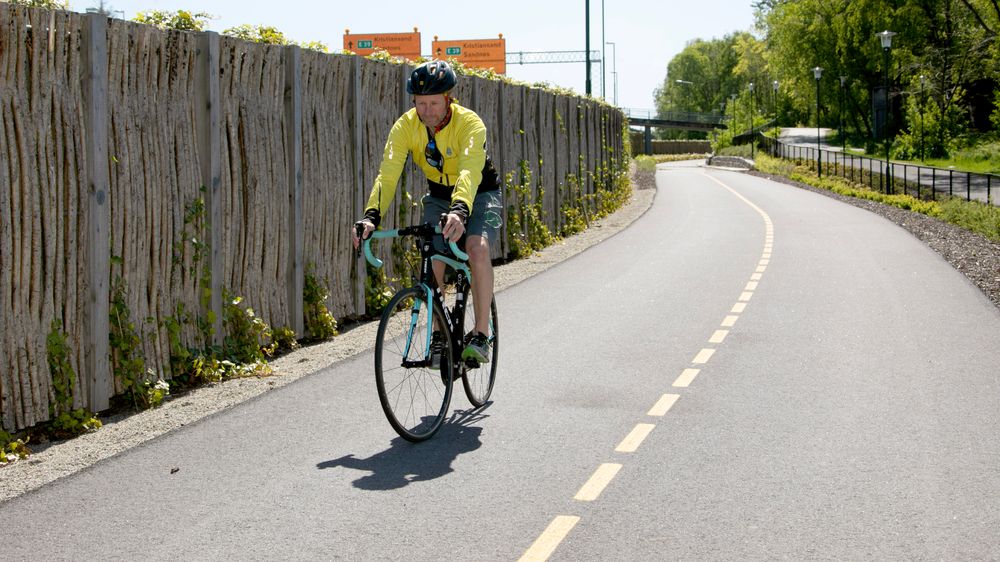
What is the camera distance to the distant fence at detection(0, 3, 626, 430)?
22.3 ft

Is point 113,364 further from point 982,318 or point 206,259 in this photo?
point 982,318

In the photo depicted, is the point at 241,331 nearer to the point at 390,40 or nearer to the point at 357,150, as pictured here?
the point at 357,150

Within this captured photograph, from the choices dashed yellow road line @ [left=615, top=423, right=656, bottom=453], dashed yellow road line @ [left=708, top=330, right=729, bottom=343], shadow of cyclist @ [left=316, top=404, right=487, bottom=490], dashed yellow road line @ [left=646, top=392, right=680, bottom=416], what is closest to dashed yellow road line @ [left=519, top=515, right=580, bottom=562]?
shadow of cyclist @ [left=316, top=404, right=487, bottom=490]

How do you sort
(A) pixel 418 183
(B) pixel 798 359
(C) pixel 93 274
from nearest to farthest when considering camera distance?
(C) pixel 93 274 < (B) pixel 798 359 < (A) pixel 418 183

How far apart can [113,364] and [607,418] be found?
3123 mm

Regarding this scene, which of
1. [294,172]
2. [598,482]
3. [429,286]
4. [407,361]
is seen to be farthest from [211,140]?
[598,482]

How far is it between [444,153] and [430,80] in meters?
0.51

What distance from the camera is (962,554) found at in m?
4.74

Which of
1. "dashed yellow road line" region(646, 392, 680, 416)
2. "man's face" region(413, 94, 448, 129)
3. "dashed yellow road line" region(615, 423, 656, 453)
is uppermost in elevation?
"man's face" region(413, 94, 448, 129)

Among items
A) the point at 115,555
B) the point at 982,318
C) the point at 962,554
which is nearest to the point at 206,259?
the point at 115,555

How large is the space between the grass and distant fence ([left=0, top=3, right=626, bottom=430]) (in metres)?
14.7

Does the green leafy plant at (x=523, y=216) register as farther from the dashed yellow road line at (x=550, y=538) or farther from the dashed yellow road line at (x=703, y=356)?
the dashed yellow road line at (x=550, y=538)

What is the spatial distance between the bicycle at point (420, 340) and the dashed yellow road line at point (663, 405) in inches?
47.9

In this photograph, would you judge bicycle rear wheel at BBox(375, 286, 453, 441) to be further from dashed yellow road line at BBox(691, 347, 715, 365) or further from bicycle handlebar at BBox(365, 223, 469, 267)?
dashed yellow road line at BBox(691, 347, 715, 365)
